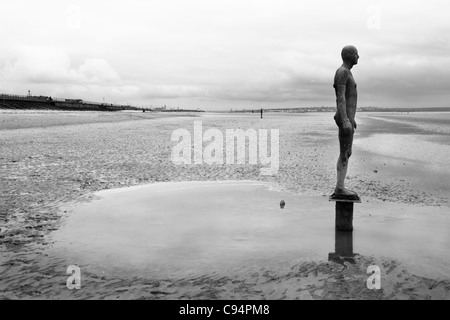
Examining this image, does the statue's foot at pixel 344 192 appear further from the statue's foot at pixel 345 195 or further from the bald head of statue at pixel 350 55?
the bald head of statue at pixel 350 55

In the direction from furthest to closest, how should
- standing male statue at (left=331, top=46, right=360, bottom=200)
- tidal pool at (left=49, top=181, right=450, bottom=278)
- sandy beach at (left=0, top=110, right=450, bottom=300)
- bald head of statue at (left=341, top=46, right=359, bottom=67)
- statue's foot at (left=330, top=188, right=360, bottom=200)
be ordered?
bald head of statue at (left=341, top=46, right=359, bottom=67), standing male statue at (left=331, top=46, right=360, bottom=200), statue's foot at (left=330, top=188, right=360, bottom=200), tidal pool at (left=49, top=181, right=450, bottom=278), sandy beach at (left=0, top=110, right=450, bottom=300)

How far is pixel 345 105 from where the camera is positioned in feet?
23.2

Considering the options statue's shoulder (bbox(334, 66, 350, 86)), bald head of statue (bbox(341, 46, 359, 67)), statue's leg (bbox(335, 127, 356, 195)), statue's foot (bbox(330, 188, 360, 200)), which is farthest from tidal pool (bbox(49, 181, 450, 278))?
bald head of statue (bbox(341, 46, 359, 67))

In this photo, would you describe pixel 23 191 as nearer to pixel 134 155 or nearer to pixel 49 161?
pixel 49 161

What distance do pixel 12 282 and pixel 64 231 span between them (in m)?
2.20

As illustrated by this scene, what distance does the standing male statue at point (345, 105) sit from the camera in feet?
23.1

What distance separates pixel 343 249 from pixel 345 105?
104 inches

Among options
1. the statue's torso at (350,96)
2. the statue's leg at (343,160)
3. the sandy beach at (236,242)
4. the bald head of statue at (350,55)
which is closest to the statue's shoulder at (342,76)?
the statue's torso at (350,96)

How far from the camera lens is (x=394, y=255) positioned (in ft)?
19.2

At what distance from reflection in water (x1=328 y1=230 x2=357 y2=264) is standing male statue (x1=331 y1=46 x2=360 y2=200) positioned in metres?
0.67

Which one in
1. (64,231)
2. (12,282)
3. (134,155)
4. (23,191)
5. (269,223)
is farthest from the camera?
(134,155)

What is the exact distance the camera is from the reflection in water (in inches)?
224

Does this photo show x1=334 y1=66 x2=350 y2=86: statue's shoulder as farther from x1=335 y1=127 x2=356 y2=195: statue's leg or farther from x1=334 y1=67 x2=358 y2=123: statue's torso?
x1=335 y1=127 x2=356 y2=195: statue's leg
